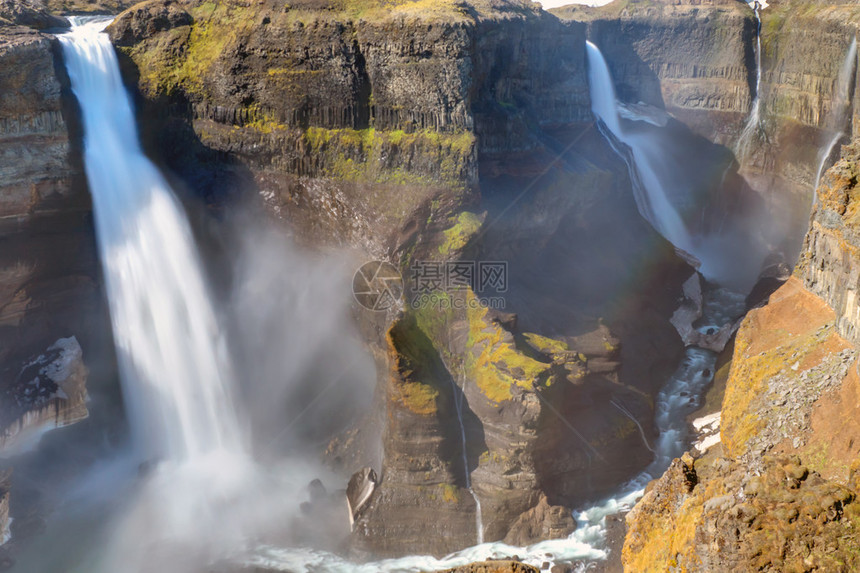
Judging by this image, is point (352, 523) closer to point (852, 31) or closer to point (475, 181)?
point (475, 181)

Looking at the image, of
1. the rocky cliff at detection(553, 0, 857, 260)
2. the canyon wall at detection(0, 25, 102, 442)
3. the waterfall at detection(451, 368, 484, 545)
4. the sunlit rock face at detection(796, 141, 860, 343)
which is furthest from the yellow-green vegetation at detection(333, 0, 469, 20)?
the rocky cliff at detection(553, 0, 857, 260)

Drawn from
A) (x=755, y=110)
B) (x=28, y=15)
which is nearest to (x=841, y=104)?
(x=755, y=110)

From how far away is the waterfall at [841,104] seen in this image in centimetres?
3250

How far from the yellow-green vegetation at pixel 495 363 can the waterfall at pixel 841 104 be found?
58.3ft

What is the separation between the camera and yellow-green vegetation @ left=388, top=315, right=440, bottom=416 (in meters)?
24.7

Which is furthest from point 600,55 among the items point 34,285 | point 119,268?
point 34,285

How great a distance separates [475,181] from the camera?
2703cm

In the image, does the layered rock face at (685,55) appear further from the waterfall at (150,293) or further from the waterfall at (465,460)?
the waterfall at (150,293)

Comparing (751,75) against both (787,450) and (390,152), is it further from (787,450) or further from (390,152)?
(787,450)

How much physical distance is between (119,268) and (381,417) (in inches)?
478

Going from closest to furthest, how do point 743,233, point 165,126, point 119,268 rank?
point 119,268 < point 165,126 < point 743,233

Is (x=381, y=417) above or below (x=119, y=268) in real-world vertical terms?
below

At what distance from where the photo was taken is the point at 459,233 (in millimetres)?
26547
